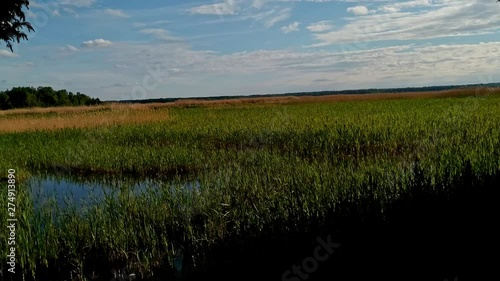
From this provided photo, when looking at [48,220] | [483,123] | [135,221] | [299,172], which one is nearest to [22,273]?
[48,220]

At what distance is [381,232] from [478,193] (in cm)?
154

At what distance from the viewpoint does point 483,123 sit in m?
17.3

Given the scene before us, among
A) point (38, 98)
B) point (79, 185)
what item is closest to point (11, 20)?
point (79, 185)

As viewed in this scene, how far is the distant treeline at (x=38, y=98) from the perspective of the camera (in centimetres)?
8700

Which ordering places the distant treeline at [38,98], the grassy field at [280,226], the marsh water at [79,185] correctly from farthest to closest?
the distant treeline at [38,98]
the marsh water at [79,185]
the grassy field at [280,226]

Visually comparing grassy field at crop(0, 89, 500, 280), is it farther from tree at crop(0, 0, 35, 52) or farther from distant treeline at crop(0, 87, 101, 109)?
distant treeline at crop(0, 87, 101, 109)

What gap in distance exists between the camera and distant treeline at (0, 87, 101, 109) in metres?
87.0

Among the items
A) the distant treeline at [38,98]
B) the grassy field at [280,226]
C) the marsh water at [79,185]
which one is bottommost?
Result: the marsh water at [79,185]

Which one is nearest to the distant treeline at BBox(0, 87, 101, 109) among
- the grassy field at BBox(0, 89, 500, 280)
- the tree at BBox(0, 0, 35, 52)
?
the tree at BBox(0, 0, 35, 52)

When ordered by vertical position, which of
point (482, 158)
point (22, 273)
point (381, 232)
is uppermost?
point (482, 158)

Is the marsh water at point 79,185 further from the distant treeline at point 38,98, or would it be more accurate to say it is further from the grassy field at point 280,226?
the distant treeline at point 38,98

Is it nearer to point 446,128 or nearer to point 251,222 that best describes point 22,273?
point 251,222

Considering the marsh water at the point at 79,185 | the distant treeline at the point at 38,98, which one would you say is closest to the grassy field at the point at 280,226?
the marsh water at the point at 79,185

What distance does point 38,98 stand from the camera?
302 feet
